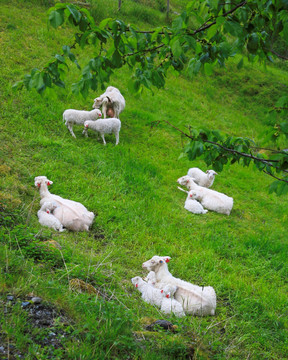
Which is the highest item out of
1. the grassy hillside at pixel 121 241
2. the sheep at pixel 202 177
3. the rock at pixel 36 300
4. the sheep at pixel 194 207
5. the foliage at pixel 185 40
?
the foliage at pixel 185 40

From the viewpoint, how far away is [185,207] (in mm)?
8117

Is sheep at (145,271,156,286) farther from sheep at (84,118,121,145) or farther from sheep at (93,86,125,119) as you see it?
sheep at (93,86,125,119)

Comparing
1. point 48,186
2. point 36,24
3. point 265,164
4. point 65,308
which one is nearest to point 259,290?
point 265,164

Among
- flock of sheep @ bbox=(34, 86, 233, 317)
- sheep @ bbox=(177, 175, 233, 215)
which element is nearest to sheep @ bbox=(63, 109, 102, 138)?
flock of sheep @ bbox=(34, 86, 233, 317)

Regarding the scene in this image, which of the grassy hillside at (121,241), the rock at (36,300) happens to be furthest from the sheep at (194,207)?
the rock at (36,300)

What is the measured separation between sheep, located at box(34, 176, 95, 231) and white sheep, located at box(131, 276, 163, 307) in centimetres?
158

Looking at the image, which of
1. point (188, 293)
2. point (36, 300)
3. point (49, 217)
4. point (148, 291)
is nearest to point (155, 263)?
point (148, 291)

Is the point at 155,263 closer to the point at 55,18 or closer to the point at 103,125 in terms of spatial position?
the point at 55,18

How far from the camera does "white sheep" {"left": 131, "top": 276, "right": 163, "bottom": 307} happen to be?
452 centimetres

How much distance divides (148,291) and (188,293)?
21.4 inches

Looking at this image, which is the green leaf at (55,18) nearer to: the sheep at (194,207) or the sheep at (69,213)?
the sheep at (69,213)

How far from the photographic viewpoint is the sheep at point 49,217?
18.4 ft

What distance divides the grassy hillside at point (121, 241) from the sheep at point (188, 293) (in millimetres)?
162

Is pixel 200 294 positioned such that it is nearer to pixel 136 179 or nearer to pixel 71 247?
pixel 71 247
